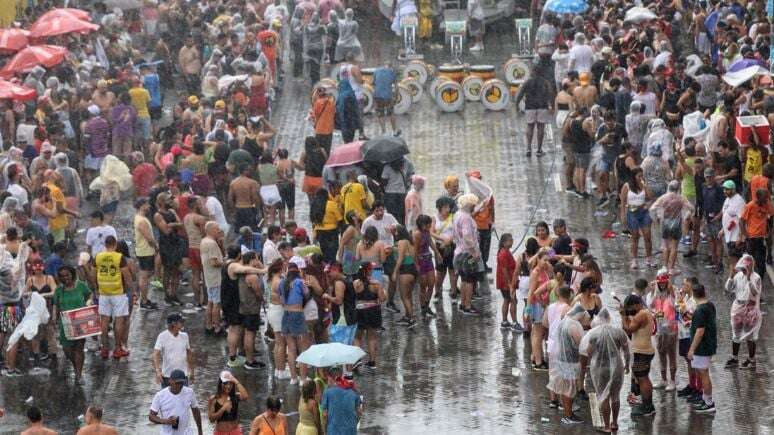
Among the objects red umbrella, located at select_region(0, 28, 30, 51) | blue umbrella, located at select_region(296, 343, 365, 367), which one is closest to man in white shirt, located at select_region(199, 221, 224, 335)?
blue umbrella, located at select_region(296, 343, 365, 367)

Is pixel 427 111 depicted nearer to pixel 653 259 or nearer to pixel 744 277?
pixel 653 259

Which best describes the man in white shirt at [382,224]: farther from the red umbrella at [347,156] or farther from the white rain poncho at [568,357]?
the white rain poncho at [568,357]

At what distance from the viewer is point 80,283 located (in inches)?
848

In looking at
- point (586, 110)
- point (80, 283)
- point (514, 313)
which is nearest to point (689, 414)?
point (514, 313)

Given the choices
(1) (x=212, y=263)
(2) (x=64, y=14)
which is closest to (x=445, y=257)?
(1) (x=212, y=263)

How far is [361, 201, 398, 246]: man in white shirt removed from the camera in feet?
75.8

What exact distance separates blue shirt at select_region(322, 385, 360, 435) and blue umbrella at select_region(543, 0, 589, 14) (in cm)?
1986

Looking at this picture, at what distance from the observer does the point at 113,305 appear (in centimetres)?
2186

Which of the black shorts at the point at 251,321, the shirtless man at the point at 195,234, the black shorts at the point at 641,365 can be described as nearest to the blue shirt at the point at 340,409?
the black shorts at the point at 641,365

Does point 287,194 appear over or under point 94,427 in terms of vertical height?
over

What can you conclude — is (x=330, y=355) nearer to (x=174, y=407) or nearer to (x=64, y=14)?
(x=174, y=407)

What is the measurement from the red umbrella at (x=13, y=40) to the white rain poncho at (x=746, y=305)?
56.5 ft

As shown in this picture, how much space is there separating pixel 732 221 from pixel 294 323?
6.31 metres

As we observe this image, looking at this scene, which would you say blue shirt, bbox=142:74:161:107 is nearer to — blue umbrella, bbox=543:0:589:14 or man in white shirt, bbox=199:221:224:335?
blue umbrella, bbox=543:0:589:14
